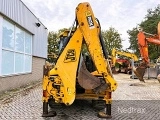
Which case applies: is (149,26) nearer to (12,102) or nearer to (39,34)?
(39,34)

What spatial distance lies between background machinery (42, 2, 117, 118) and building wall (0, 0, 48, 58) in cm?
491

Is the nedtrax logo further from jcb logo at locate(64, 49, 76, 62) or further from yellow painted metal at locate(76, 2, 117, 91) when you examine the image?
jcb logo at locate(64, 49, 76, 62)

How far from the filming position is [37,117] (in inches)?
289

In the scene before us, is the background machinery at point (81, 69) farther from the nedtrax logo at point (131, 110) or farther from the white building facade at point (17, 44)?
the white building facade at point (17, 44)

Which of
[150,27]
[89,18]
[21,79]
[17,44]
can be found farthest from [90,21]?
[150,27]

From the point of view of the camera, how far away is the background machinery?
22.6ft

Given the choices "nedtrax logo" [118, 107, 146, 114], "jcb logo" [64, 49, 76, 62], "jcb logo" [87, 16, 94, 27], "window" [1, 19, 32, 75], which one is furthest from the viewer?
"window" [1, 19, 32, 75]

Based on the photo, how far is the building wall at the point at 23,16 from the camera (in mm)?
11900

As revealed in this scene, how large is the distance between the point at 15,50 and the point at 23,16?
2455 mm

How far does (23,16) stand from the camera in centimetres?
1527

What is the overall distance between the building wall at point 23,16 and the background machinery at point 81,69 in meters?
4.91

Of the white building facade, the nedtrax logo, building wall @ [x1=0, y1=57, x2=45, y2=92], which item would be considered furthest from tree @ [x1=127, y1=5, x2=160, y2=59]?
the nedtrax logo

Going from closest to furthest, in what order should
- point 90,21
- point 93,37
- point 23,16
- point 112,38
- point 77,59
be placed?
point 77,59 → point 93,37 → point 90,21 → point 23,16 → point 112,38

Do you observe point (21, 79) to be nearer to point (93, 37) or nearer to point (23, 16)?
point (23, 16)
